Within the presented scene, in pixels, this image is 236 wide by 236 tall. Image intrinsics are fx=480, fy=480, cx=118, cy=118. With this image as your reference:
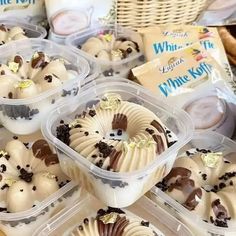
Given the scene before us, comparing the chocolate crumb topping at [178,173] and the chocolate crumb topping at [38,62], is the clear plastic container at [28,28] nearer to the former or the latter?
the chocolate crumb topping at [38,62]

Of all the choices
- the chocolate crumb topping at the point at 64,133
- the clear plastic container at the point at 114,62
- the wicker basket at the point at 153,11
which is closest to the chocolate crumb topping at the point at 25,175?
the chocolate crumb topping at the point at 64,133

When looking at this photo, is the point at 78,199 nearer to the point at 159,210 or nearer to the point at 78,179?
the point at 78,179

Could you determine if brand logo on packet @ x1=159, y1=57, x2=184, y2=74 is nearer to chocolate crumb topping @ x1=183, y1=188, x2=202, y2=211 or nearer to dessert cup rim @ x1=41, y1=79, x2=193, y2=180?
dessert cup rim @ x1=41, y1=79, x2=193, y2=180

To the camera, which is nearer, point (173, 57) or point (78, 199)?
point (78, 199)

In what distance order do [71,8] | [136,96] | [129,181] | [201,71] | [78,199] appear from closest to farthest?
[129,181] → [78,199] → [136,96] → [201,71] → [71,8]

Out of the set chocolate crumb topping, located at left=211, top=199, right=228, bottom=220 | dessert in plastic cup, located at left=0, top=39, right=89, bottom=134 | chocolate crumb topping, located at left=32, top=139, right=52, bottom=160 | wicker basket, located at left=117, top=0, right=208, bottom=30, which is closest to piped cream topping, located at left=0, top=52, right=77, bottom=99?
dessert in plastic cup, located at left=0, top=39, right=89, bottom=134

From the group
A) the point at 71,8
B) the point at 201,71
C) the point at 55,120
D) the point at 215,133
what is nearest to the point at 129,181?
the point at 55,120
